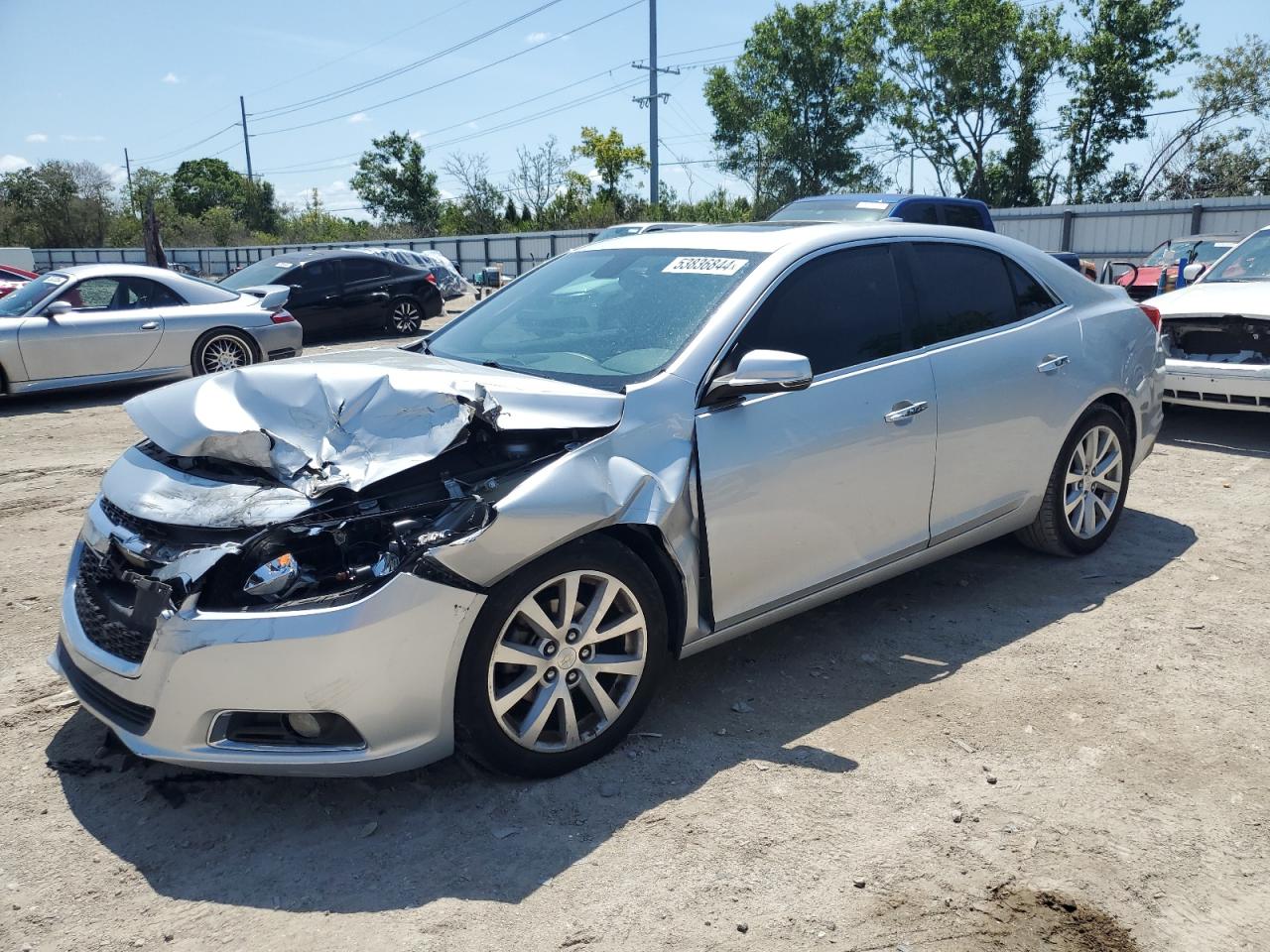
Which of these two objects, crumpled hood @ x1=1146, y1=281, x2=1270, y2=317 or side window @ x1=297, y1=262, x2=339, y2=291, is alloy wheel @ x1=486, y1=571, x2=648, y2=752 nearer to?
crumpled hood @ x1=1146, y1=281, x2=1270, y2=317

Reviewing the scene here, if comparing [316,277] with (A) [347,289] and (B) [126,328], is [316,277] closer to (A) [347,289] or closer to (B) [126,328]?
(A) [347,289]

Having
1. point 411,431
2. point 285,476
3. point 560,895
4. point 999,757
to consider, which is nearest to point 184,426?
point 285,476

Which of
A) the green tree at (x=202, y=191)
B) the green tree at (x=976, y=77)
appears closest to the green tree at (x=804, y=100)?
the green tree at (x=976, y=77)

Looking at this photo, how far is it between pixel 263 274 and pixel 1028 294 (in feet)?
43.2

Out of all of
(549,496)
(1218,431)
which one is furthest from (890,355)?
(1218,431)

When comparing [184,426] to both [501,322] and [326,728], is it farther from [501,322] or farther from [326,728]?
[501,322]

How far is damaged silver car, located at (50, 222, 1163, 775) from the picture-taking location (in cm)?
276

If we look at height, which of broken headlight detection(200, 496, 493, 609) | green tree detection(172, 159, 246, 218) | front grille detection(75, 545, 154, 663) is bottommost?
front grille detection(75, 545, 154, 663)

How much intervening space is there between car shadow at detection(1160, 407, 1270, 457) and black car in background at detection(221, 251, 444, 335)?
473 inches

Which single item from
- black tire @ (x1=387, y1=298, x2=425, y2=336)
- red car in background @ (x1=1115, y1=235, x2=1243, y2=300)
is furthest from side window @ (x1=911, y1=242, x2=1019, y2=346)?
black tire @ (x1=387, y1=298, x2=425, y2=336)

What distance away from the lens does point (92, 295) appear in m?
10.3

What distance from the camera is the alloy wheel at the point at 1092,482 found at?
4.91 m

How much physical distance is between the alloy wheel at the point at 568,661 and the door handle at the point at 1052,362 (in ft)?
8.13

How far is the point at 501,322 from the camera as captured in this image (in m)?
4.27
